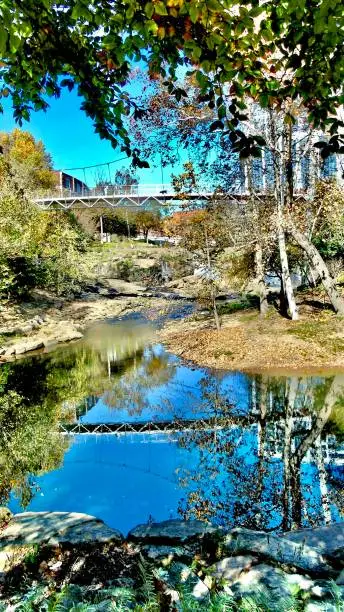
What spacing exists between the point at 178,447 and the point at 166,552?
520cm

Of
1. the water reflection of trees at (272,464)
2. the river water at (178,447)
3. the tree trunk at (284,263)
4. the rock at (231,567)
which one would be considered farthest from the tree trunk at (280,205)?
the rock at (231,567)

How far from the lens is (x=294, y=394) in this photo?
11.9 m

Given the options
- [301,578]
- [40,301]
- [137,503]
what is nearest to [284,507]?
[137,503]

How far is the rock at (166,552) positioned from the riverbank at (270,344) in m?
10.8

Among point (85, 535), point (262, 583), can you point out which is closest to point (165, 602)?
point (262, 583)

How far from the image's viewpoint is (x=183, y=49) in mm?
3207

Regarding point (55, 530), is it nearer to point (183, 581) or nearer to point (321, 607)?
point (183, 581)

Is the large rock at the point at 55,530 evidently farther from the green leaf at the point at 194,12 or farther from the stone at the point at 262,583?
the green leaf at the point at 194,12

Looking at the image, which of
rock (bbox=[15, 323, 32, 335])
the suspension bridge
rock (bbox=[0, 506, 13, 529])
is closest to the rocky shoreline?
rock (bbox=[0, 506, 13, 529])

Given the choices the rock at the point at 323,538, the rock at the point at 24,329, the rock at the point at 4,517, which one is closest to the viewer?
the rock at the point at 323,538

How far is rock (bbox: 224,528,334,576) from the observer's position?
356 centimetres

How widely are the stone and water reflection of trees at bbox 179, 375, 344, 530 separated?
8.57 feet

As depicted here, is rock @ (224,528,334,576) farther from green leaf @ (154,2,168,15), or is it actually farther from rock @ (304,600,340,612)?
green leaf @ (154,2,168,15)

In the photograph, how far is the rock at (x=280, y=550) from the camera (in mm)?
3564
